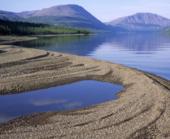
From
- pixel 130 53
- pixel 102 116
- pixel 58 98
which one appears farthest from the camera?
pixel 130 53

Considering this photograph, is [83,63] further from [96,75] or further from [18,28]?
[18,28]

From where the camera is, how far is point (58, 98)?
111 feet

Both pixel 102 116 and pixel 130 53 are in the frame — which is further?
pixel 130 53

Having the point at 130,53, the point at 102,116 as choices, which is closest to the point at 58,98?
the point at 102,116

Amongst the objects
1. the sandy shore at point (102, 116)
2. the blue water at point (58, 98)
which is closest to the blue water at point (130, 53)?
the blue water at point (58, 98)

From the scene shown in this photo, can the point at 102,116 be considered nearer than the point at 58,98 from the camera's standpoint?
Yes

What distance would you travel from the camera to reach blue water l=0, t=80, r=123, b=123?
1150 inches

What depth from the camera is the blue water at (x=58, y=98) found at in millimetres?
29219

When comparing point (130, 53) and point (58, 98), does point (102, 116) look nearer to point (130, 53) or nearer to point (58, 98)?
point (58, 98)

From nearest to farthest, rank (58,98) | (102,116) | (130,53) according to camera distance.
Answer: (102,116) < (58,98) < (130,53)

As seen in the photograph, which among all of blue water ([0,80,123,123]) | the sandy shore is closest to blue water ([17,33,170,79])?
blue water ([0,80,123,123])

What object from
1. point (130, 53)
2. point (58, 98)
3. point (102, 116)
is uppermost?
point (102, 116)

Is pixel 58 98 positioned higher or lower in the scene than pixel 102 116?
lower

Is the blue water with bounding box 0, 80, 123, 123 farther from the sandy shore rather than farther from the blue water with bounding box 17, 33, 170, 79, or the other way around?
the blue water with bounding box 17, 33, 170, 79
